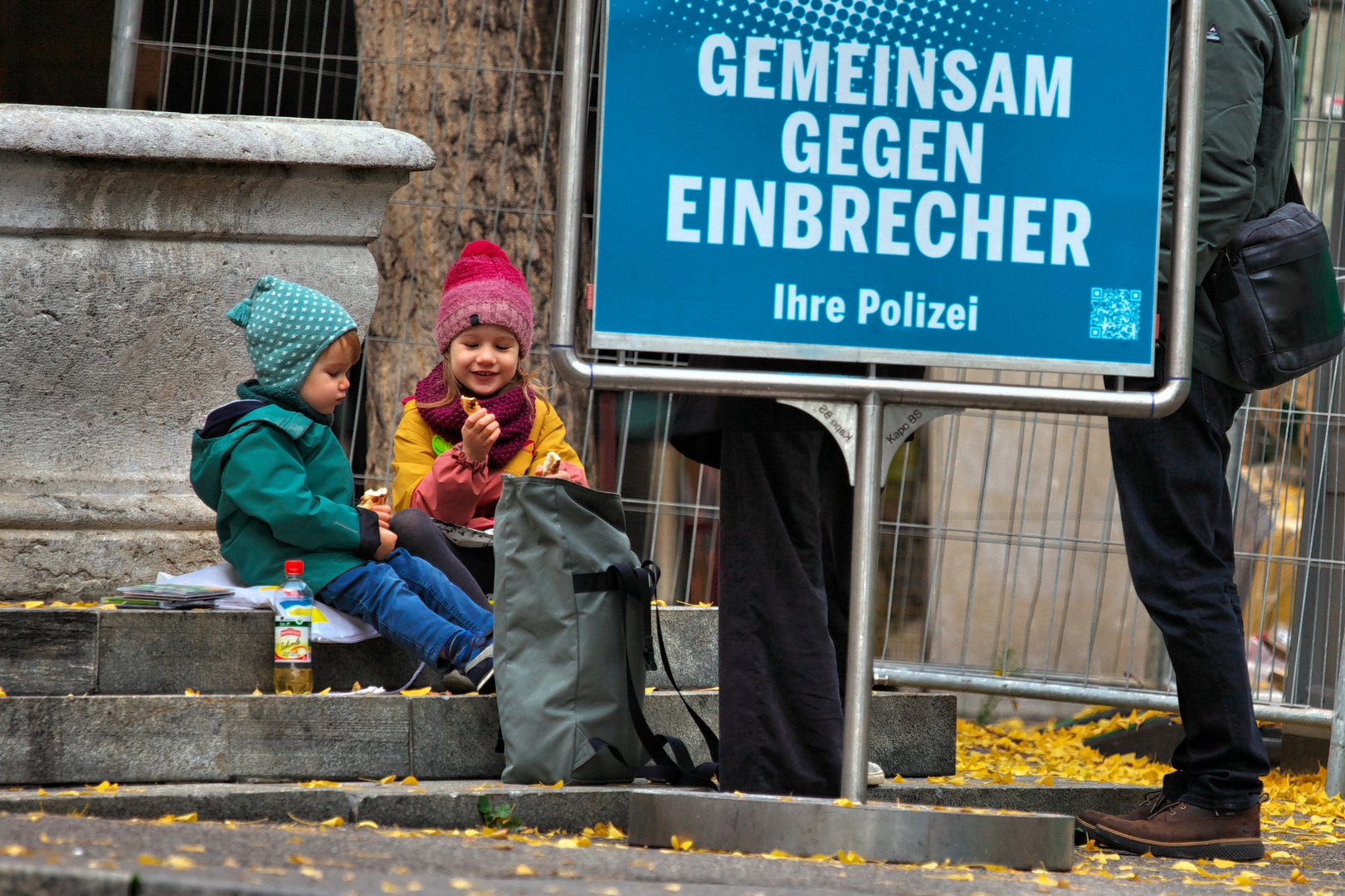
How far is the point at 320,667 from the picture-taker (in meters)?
3.73

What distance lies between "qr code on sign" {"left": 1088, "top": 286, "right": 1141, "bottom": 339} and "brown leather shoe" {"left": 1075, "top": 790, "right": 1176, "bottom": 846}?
45.5 inches

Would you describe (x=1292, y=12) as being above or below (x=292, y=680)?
above

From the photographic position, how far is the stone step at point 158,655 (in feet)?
11.2

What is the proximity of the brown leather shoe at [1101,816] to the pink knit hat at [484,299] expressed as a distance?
6.87 feet

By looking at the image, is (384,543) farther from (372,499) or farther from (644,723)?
(644,723)

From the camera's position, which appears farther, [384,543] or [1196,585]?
[384,543]

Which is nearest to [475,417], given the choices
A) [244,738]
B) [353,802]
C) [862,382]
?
[244,738]

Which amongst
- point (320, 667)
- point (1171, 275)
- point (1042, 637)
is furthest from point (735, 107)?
point (1042, 637)

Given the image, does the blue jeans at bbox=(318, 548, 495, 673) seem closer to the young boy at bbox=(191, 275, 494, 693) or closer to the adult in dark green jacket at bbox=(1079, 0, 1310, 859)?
the young boy at bbox=(191, 275, 494, 693)

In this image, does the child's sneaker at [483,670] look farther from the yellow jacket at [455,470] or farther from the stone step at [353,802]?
the yellow jacket at [455,470]

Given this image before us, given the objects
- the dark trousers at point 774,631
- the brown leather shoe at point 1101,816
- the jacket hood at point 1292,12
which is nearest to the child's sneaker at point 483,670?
the dark trousers at point 774,631

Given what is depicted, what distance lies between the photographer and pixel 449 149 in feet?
18.1

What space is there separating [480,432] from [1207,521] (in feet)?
6.23

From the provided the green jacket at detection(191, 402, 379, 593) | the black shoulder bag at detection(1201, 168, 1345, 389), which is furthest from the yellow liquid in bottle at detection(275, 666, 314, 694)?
the black shoulder bag at detection(1201, 168, 1345, 389)
